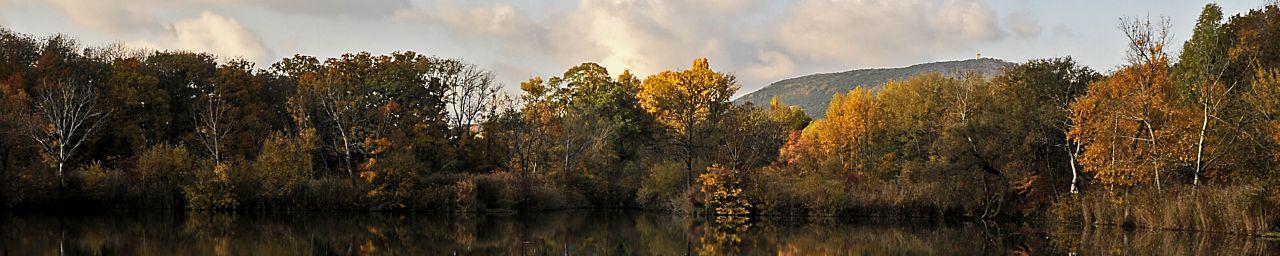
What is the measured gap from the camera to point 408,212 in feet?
138

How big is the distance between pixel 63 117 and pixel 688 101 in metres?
28.5

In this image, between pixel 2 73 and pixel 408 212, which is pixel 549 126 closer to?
pixel 408 212

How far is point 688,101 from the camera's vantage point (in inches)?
2061

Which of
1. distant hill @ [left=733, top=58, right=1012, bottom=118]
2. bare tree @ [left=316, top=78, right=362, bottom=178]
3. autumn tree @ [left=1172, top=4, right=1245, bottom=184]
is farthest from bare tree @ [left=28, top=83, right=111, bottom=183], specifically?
distant hill @ [left=733, top=58, right=1012, bottom=118]

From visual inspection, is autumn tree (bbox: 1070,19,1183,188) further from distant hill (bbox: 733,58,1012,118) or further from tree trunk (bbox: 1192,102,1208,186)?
distant hill (bbox: 733,58,1012,118)

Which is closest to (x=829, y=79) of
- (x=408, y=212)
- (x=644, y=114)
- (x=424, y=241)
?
(x=644, y=114)

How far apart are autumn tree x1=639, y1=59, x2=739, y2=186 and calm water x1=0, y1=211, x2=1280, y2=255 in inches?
435

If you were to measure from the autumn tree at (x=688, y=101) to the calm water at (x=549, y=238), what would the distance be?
11.0 metres

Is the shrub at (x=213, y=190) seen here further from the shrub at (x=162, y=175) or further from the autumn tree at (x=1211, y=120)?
the autumn tree at (x=1211, y=120)

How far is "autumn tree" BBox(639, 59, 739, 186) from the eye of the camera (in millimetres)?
47812

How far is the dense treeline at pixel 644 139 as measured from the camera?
31.6 m

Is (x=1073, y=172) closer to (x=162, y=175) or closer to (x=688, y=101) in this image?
(x=688, y=101)

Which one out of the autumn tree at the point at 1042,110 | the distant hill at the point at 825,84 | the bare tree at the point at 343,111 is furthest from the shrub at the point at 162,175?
the distant hill at the point at 825,84

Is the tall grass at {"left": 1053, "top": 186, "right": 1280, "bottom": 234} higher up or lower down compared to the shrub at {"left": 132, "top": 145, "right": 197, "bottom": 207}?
lower down
